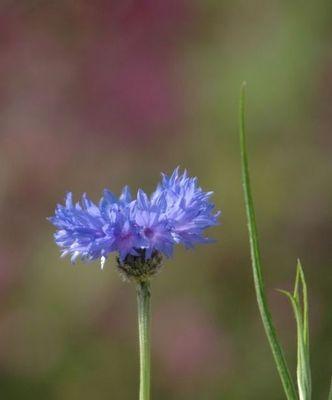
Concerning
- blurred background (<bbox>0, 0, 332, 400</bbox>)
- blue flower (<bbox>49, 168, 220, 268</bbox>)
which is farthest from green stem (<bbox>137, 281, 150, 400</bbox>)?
blurred background (<bbox>0, 0, 332, 400</bbox>)

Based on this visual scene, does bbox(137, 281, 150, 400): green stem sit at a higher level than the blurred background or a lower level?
lower

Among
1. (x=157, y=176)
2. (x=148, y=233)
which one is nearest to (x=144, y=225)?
(x=148, y=233)

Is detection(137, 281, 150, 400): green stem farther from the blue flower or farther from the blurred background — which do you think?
the blurred background

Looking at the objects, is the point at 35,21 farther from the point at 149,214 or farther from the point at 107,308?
the point at 149,214

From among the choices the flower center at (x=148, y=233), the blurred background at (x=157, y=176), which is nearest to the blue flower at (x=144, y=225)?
the flower center at (x=148, y=233)

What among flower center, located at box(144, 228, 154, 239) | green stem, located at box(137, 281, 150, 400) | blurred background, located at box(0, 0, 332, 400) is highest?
blurred background, located at box(0, 0, 332, 400)

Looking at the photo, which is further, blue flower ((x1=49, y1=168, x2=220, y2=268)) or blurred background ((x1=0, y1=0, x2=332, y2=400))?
blurred background ((x1=0, y1=0, x2=332, y2=400))

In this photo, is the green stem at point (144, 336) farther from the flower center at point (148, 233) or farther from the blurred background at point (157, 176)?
the blurred background at point (157, 176)
